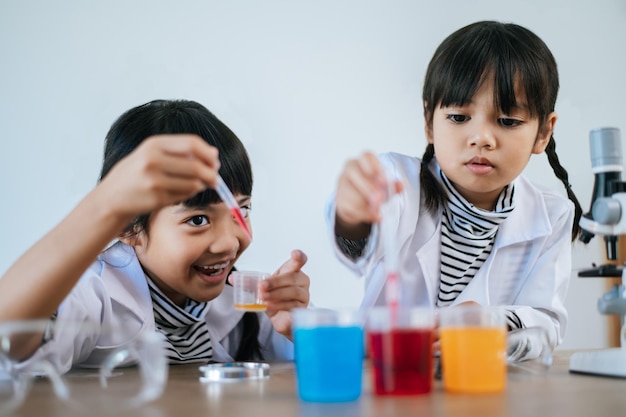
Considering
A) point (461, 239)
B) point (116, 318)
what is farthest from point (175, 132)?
point (461, 239)

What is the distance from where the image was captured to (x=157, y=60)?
2.99 meters

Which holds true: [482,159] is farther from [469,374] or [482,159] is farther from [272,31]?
[272,31]

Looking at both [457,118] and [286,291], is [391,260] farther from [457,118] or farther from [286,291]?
[457,118]

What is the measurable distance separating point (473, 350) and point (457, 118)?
2.87 ft

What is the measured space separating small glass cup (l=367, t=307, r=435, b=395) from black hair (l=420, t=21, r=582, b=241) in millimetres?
898

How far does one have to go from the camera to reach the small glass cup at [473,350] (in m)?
0.86

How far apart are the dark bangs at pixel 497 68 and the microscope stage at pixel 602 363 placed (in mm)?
665

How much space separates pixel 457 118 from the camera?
1628 millimetres

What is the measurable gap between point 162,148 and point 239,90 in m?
2.21

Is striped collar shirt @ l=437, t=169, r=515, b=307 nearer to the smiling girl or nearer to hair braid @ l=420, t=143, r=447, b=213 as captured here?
hair braid @ l=420, t=143, r=447, b=213

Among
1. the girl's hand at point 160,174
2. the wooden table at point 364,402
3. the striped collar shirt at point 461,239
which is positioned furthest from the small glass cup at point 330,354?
the striped collar shirt at point 461,239

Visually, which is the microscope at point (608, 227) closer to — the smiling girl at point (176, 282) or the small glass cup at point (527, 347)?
the small glass cup at point (527, 347)

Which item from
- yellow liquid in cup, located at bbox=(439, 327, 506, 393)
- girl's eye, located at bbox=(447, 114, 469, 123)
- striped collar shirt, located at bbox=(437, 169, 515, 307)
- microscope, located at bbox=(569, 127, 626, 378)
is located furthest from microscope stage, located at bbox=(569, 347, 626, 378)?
girl's eye, located at bbox=(447, 114, 469, 123)

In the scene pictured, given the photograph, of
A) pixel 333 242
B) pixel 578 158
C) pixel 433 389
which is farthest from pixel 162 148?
pixel 578 158
